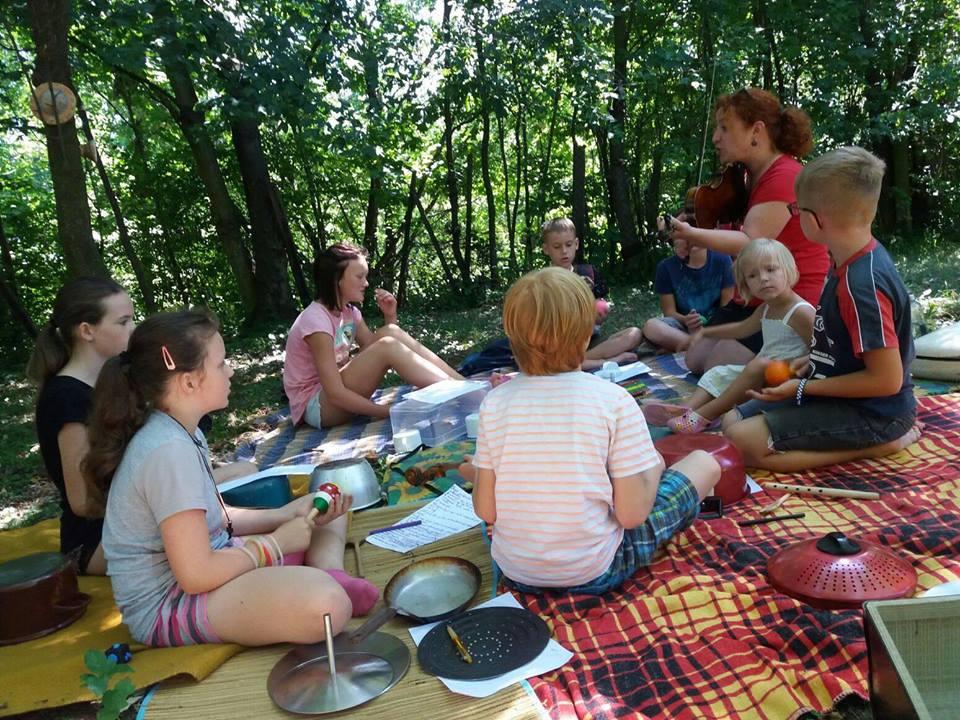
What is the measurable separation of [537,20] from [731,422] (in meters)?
5.83

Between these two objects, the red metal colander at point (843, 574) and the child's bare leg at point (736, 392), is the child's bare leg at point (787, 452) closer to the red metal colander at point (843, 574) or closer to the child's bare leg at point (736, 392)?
the child's bare leg at point (736, 392)

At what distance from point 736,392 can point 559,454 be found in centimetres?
182

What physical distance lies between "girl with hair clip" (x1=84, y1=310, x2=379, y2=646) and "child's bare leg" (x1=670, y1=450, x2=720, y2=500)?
117 centimetres

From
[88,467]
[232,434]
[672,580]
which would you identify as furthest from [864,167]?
[232,434]

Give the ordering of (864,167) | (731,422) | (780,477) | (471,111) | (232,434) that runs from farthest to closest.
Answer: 1. (471,111)
2. (232,434)
3. (731,422)
4. (780,477)
5. (864,167)

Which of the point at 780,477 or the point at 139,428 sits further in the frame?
the point at 780,477

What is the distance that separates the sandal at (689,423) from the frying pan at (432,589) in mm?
1573

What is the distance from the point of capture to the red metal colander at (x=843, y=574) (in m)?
1.90

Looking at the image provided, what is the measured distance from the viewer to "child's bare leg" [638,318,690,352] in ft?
16.9

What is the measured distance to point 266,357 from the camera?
7.64m

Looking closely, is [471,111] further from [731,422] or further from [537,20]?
[731,422]

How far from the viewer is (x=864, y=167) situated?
2.66 m

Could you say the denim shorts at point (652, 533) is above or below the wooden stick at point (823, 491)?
above

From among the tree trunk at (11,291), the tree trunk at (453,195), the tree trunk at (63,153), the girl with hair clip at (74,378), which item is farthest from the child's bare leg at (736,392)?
the tree trunk at (11,291)
